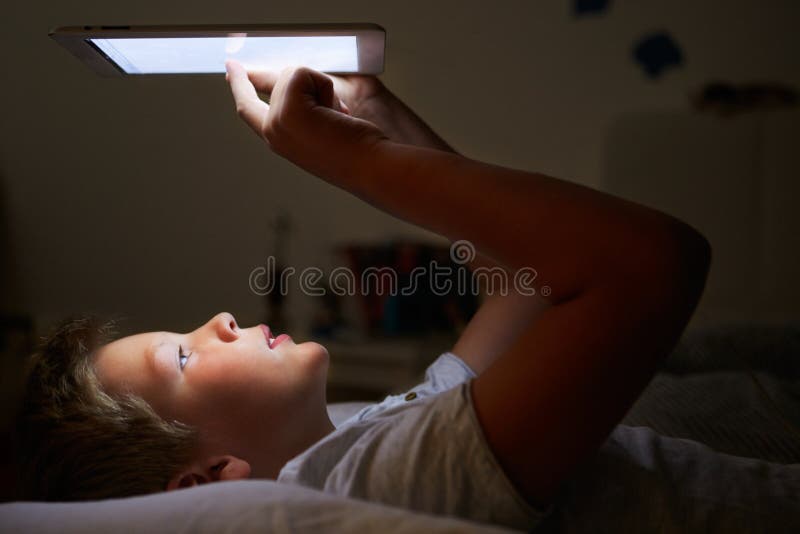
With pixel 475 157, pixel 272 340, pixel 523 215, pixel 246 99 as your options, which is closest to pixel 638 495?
pixel 523 215

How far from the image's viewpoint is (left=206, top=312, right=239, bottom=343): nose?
616mm

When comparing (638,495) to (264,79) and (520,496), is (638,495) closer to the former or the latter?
(520,496)

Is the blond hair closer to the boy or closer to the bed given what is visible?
the boy

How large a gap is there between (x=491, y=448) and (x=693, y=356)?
801 millimetres

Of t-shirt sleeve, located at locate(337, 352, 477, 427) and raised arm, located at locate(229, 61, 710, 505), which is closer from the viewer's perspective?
raised arm, located at locate(229, 61, 710, 505)

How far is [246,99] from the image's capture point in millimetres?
Answer: 567

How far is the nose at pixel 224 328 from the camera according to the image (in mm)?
616

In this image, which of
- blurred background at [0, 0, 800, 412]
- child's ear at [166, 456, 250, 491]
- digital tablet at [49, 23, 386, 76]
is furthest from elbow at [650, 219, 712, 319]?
blurred background at [0, 0, 800, 412]

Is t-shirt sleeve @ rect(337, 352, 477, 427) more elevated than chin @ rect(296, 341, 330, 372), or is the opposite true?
chin @ rect(296, 341, 330, 372)

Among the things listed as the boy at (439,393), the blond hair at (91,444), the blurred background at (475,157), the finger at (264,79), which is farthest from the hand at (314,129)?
the blurred background at (475,157)

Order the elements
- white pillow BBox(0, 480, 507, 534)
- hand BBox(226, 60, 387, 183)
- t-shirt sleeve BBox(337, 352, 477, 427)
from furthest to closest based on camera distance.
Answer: t-shirt sleeve BBox(337, 352, 477, 427) < hand BBox(226, 60, 387, 183) < white pillow BBox(0, 480, 507, 534)

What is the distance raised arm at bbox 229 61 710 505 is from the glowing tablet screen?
0.19 m

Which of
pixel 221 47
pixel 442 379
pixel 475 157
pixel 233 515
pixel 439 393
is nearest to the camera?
pixel 233 515

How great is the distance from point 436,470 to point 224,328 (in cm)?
32
